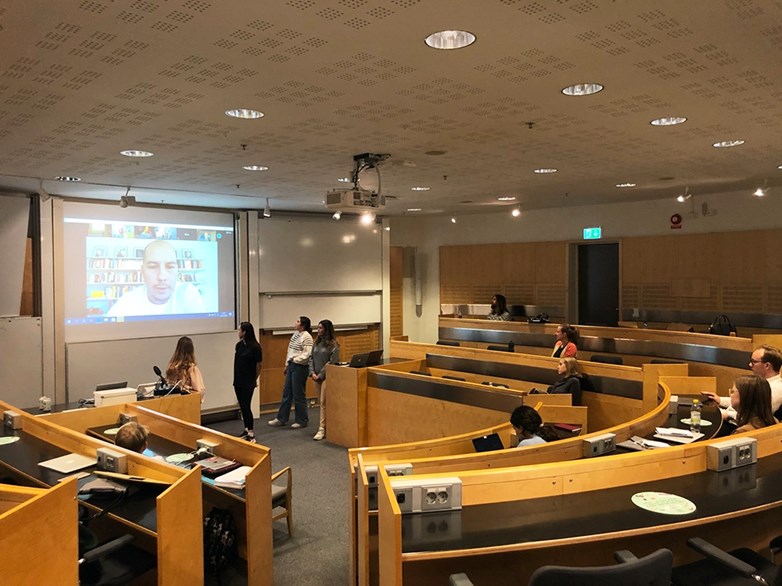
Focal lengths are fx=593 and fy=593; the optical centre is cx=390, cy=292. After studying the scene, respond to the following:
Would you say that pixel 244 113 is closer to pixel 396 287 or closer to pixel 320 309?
pixel 320 309

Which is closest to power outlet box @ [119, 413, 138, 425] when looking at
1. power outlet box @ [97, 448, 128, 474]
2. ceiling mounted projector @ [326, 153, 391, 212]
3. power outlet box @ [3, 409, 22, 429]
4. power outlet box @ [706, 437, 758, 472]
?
power outlet box @ [3, 409, 22, 429]

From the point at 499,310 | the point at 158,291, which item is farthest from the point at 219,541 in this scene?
the point at 499,310

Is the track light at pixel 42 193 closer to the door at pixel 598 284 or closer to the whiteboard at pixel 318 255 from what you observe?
the whiteboard at pixel 318 255

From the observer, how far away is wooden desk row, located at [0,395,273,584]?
2.79 metres

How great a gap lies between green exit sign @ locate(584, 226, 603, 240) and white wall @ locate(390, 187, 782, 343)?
0.06 m

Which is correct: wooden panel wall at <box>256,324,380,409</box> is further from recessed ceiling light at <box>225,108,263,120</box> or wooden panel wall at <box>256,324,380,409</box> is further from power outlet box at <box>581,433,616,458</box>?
power outlet box at <box>581,433,616,458</box>

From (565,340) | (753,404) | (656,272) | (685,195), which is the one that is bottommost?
(753,404)

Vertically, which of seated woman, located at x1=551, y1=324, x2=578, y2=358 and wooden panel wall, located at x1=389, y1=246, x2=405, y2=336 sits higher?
wooden panel wall, located at x1=389, y1=246, x2=405, y2=336

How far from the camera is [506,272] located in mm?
10617

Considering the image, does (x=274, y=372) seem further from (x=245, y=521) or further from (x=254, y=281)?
(x=245, y=521)

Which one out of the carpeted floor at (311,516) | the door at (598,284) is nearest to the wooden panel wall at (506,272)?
the door at (598,284)

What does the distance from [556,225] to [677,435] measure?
6651 millimetres

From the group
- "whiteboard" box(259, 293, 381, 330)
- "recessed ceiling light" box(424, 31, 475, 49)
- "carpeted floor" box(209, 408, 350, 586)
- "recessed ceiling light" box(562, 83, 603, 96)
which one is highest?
"recessed ceiling light" box(562, 83, 603, 96)

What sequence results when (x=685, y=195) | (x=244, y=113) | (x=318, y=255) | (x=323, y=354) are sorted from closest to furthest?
(x=244, y=113), (x=323, y=354), (x=685, y=195), (x=318, y=255)
